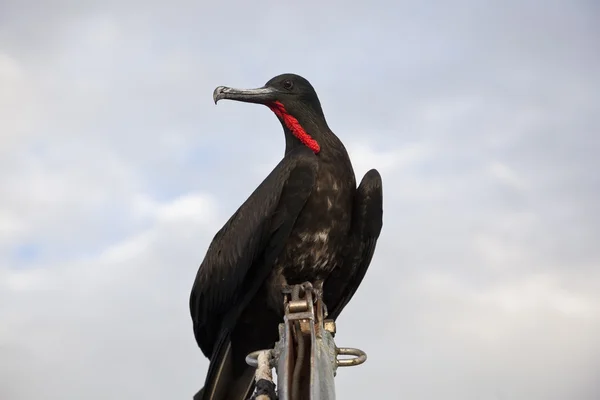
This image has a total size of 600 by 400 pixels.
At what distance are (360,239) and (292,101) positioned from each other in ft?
4.53

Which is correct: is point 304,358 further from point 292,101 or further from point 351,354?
point 292,101

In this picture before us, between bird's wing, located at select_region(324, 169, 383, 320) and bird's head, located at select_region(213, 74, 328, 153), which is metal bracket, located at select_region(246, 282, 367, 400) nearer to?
bird's wing, located at select_region(324, 169, 383, 320)

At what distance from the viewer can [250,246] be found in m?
6.87

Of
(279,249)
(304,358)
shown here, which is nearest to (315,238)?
(279,249)

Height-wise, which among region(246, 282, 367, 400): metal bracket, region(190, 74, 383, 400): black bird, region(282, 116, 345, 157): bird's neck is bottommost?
region(246, 282, 367, 400): metal bracket

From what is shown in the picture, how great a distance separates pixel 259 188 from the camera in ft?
23.5

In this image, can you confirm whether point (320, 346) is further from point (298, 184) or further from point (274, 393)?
point (298, 184)

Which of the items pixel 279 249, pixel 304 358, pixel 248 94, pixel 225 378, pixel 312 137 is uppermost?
pixel 248 94

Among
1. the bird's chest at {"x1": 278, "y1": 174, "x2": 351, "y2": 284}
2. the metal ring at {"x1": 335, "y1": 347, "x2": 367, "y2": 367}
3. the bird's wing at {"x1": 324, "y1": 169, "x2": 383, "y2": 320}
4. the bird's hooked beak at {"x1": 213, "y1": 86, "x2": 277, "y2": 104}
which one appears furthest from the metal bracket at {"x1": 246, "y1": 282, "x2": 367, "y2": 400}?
the bird's hooked beak at {"x1": 213, "y1": 86, "x2": 277, "y2": 104}

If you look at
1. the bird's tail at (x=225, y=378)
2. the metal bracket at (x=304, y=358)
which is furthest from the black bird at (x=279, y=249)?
the metal bracket at (x=304, y=358)

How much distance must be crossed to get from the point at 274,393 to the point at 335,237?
1942 mm

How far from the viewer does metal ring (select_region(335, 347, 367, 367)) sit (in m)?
5.78

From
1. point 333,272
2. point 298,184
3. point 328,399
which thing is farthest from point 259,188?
point 328,399

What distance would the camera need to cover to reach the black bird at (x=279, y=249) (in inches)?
270
